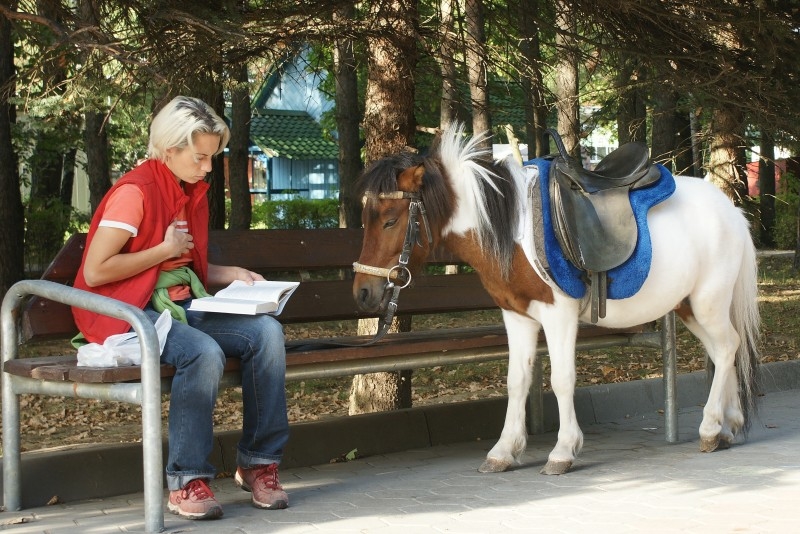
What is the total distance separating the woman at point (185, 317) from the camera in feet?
13.9

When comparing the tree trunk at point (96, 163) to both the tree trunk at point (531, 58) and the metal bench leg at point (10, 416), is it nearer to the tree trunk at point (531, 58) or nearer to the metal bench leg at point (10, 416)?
the tree trunk at point (531, 58)

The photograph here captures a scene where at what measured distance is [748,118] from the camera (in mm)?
7918

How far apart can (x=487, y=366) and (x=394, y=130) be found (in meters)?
3.31

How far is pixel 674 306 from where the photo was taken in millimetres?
5562

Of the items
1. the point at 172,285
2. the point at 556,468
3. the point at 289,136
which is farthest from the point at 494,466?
the point at 289,136

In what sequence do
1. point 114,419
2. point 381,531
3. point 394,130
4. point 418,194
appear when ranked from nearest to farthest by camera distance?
point 381,531
point 418,194
point 394,130
point 114,419

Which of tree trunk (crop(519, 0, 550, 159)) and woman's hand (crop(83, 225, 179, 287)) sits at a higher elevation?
tree trunk (crop(519, 0, 550, 159))

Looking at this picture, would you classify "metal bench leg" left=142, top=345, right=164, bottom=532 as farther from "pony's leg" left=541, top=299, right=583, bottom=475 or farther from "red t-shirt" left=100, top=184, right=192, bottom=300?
"pony's leg" left=541, top=299, right=583, bottom=475

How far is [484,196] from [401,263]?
0.56 meters

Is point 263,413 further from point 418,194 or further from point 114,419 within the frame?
point 114,419

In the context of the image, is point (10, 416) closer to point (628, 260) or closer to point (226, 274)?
point (226, 274)

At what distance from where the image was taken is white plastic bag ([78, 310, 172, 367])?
13.9 ft

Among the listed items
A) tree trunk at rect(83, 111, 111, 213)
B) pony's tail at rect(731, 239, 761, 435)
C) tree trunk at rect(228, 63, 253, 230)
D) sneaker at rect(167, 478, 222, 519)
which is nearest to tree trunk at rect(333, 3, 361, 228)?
tree trunk at rect(228, 63, 253, 230)

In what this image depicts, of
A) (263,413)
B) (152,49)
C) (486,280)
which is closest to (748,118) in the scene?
(486,280)
